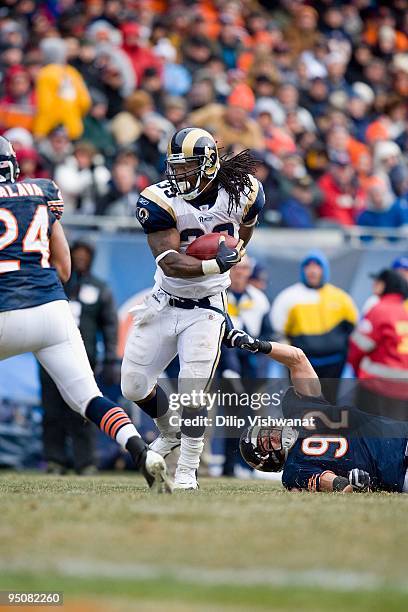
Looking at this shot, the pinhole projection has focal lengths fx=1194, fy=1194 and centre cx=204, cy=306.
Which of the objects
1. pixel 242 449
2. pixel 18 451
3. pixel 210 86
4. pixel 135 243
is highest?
pixel 210 86

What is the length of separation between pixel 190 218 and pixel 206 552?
3196mm

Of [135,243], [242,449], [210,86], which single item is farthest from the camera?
[210,86]

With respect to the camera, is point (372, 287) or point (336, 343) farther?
point (372, 287)

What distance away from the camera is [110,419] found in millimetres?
6277

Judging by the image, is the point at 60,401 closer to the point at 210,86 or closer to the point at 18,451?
the point at 18,451

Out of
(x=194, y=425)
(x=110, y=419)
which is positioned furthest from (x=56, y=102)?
(x=110, y=419)

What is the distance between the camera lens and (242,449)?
709cm

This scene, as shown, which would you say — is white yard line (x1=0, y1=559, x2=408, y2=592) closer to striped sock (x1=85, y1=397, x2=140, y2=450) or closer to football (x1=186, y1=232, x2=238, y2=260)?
striped sock (x1=85, y1=397, x2=140, y2=450)

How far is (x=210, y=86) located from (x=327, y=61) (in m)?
3.48

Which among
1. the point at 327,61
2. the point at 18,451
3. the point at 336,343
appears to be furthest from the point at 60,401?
the point at 327,61

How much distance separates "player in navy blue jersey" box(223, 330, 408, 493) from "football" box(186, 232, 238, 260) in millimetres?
1074

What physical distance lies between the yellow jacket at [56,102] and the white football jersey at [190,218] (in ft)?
17.4

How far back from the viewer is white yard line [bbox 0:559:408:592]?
156 inches

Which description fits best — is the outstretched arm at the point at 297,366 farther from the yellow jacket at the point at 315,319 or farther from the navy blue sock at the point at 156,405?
the yellow jacket at the point at 315,319
